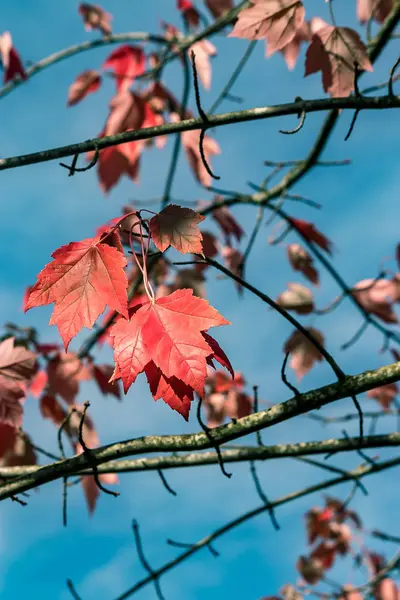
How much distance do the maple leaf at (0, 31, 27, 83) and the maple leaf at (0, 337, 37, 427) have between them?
1626 millimetres

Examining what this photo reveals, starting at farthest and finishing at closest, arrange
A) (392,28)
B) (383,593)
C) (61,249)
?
(383,593)
(392,28)
(61,249)

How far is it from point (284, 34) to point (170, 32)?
6.59 ft

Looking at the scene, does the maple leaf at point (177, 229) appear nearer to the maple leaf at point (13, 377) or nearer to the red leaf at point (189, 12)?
the maple leaf at point (13, 377)

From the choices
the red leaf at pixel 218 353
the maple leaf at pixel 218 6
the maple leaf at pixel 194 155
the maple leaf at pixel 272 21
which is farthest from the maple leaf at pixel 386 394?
the red leaf at pixel 218 353

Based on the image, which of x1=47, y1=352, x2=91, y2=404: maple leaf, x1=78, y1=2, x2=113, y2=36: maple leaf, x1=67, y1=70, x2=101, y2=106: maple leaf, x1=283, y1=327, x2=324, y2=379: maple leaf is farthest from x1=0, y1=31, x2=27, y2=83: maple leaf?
x1=283, y1=327, x2=324, y2=379: maple leaf

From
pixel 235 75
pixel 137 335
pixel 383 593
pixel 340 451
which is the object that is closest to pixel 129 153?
pixel 235 75

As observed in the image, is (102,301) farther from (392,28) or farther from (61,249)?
(392,28)

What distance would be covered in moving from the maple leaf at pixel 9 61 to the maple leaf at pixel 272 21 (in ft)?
5.59

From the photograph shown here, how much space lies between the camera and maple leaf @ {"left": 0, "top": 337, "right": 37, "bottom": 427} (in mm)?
1651

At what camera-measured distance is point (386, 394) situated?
3.43m

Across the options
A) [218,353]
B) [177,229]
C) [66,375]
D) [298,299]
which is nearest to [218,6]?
[298,299]

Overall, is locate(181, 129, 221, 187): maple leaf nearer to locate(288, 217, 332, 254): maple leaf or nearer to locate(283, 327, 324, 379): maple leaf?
locate(288, 217, 332, 254): maple leaf

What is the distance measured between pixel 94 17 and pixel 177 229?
310 cm

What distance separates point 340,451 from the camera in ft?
4.91
